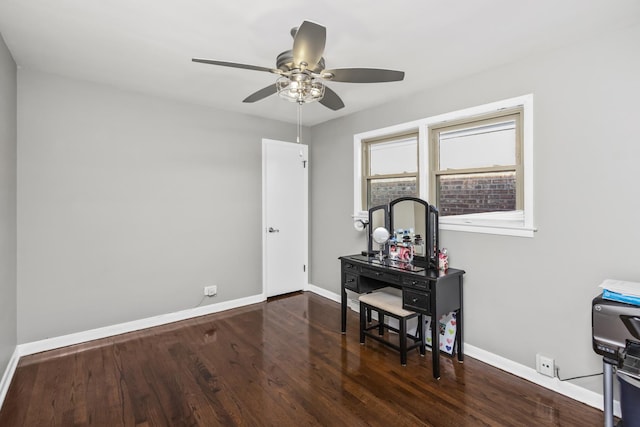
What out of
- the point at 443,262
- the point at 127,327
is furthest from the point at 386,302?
the point at 127,327

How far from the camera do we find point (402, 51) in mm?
2406

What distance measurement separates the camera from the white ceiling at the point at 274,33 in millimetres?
1868

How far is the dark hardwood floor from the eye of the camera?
2.06m

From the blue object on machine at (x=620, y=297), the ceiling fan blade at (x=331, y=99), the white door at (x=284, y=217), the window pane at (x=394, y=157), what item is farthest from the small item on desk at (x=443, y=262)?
the white door at (x=284, y=217)

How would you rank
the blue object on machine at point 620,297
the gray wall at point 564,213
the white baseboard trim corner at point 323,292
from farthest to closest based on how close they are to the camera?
the white baseboard trim corner at point 323,292
the gray wall at point 564,213
the blue object on machine at point 620,297

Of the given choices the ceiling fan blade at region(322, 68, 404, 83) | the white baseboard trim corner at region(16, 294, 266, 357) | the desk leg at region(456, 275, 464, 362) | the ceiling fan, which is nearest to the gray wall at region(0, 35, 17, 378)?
the white baseboard trim corner at region(16, 294, 266, 357)

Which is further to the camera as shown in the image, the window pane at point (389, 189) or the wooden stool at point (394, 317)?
the window pane at point (389, 189)

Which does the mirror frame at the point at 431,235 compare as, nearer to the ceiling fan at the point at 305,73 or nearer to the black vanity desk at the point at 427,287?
the black vanity desk at the point at 427,287

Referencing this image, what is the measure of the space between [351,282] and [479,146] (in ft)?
5.86

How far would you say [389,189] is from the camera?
12.3ft

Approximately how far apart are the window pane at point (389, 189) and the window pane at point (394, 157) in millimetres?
100

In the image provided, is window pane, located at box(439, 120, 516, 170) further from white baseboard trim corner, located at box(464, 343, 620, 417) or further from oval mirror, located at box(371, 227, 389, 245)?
white baseboard trim corner, located at box(464, 343, 620, 417)

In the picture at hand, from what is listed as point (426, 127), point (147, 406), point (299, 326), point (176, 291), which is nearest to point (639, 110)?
point (426, 127)

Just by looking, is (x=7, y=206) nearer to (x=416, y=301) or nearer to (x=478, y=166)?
(x=416, y=301)
